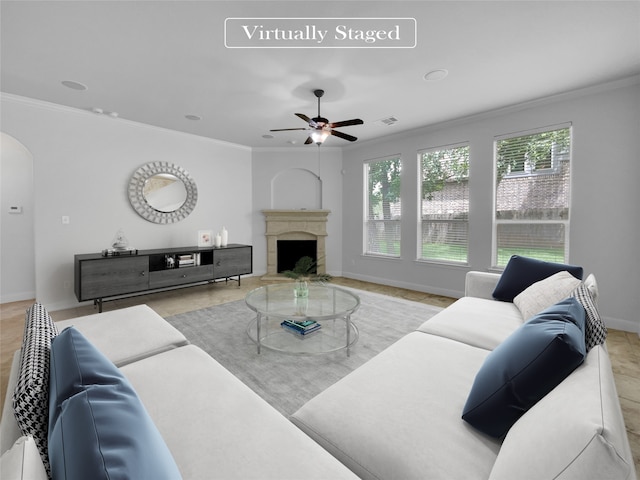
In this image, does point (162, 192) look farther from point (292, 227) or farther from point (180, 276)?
point (292, 227)

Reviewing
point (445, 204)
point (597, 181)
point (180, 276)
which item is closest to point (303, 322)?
point (180, 276)

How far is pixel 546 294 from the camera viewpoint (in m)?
1.99

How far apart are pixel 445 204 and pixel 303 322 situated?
121 inches

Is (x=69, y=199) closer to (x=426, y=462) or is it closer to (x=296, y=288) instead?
(x=296, y=288)

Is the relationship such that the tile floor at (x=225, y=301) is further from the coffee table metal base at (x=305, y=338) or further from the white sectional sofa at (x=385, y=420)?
the coffee table metal base at (x=305, y=338)

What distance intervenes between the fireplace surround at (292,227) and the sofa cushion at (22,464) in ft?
17.2

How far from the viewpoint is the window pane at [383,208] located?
5.20m

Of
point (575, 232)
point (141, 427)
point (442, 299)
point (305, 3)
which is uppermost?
point (305, 3)

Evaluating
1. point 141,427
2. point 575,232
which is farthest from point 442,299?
point 141,427

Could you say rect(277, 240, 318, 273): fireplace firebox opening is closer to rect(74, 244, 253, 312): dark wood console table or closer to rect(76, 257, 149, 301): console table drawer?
rect(74, 244, 253, 312): dark wood console table

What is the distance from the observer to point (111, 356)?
153 cm

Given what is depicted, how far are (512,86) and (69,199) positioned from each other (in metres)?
5.47

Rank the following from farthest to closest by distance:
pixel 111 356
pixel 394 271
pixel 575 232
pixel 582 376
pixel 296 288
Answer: pixel 394 271 < pixel 575 232 < pixel 296 288 < pixel 111 356 < pixel 582 376

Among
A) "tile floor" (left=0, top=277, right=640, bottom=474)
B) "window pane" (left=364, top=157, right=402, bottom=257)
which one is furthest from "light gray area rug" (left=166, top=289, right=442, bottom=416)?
"window pane" (left=364, top=157, right=402, bottom=257)
